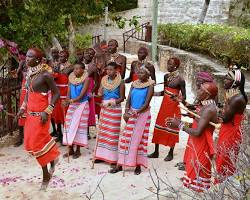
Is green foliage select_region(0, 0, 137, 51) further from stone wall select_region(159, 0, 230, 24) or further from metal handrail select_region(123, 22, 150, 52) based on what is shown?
stone wall select_region(159, 0, 230, 24)

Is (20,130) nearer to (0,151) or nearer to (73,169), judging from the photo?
(0,151)

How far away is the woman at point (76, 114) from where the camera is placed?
23.4 feet

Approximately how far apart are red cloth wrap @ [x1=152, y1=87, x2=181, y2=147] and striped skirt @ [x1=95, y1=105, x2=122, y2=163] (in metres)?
0.70

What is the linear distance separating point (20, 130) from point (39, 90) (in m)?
Answer: 2.37

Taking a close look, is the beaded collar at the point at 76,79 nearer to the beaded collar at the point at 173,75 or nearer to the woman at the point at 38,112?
the woman at the point at 38,112

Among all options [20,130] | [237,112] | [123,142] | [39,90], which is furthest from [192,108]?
[20,130]

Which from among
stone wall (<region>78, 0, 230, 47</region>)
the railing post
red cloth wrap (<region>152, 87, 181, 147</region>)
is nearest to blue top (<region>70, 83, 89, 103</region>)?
red cloth wrap (<region>152, 87, 181, 147</region>)

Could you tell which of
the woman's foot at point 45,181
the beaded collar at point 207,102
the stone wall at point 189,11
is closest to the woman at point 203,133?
the beaded collar at point 207,102

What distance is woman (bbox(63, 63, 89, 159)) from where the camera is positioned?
714 centimetres

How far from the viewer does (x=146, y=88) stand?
6.38 m

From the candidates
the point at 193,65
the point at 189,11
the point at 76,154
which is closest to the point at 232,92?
the point at 76,154

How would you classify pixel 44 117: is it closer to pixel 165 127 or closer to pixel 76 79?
pixel 76 79

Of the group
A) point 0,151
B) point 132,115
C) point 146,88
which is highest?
point 146,88

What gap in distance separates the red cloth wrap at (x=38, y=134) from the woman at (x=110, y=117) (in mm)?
1113
